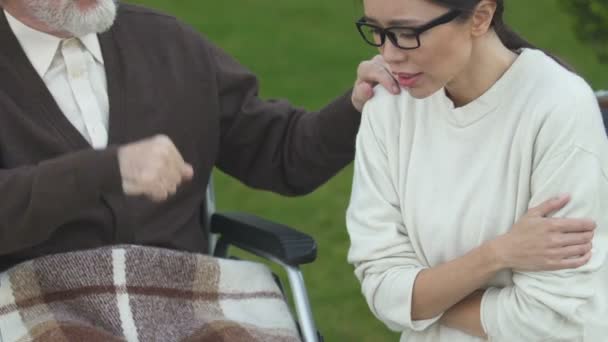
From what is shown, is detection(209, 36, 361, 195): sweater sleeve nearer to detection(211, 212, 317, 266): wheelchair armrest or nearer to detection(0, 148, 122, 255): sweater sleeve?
detection(211, 212, 317, 266): wheelchair armrest

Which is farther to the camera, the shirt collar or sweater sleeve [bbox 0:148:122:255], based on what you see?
the shirt collar

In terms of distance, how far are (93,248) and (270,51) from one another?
5.37m

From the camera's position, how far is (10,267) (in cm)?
359

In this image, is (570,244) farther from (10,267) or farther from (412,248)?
(10,267)

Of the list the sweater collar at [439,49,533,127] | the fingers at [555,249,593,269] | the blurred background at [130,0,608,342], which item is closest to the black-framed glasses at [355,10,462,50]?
the sweater collar at [439,49,533,127]

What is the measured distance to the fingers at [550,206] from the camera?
2.97 metres

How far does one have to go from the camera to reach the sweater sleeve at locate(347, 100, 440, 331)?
3.21m

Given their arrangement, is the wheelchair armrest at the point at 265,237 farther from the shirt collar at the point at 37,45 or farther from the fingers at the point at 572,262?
the fingers at the point at 572,262

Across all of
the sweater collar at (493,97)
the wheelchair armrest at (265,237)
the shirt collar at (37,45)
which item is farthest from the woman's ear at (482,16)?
the shirt collar at (37,45)

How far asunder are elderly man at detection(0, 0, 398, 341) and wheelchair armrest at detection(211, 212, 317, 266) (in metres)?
0.09

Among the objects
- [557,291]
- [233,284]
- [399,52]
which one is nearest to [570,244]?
[557,291]

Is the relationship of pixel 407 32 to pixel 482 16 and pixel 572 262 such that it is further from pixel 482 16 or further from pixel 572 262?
pixel 572 262

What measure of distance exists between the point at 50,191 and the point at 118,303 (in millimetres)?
411

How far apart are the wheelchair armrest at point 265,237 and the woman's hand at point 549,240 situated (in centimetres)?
88
